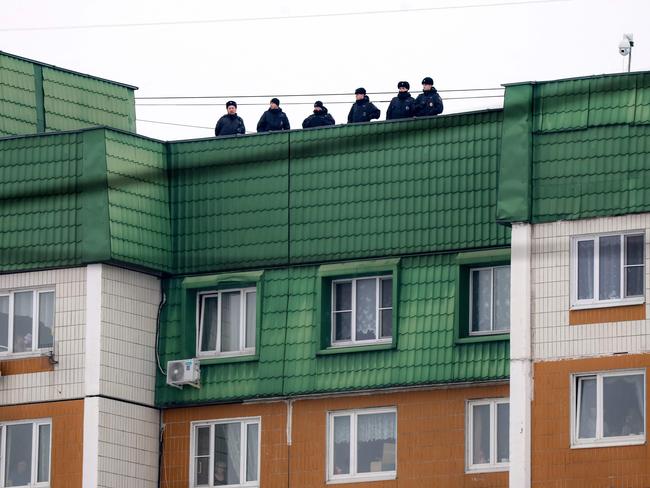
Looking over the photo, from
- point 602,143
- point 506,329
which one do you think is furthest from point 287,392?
point 602,143

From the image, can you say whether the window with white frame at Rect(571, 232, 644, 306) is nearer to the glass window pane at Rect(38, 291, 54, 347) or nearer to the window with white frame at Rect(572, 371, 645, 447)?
the window with white frame at Rect(572, 371, 645, 447)

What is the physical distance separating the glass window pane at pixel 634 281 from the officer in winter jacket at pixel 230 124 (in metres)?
11.9

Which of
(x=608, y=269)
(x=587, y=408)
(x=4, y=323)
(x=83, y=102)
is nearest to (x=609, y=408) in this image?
(x=587, y=408)

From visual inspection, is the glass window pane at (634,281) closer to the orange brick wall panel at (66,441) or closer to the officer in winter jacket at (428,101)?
the officer in winter jacket at (428,101)

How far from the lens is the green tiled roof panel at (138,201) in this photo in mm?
56969

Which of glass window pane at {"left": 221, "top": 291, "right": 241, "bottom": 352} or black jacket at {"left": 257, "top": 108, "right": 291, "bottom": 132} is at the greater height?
black jacket at {"left": 257, "top": 108, "right": 291, "bottom": 132}

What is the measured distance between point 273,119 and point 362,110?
2.57 metres

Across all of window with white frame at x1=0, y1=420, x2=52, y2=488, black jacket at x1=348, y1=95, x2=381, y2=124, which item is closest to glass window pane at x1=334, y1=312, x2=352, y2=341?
black jacket at x1=348, y1=95, x2=381, y2=124

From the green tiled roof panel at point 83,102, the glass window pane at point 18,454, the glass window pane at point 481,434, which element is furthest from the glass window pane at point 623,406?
the green tiled roof panel at point 83,102

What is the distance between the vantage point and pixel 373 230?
185 ft

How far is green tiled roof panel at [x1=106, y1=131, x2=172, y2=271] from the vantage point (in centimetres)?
5697

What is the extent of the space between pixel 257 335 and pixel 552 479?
964cm

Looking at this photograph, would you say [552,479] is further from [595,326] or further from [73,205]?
[73,205]

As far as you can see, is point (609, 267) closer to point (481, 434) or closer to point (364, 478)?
point (481, 434)
